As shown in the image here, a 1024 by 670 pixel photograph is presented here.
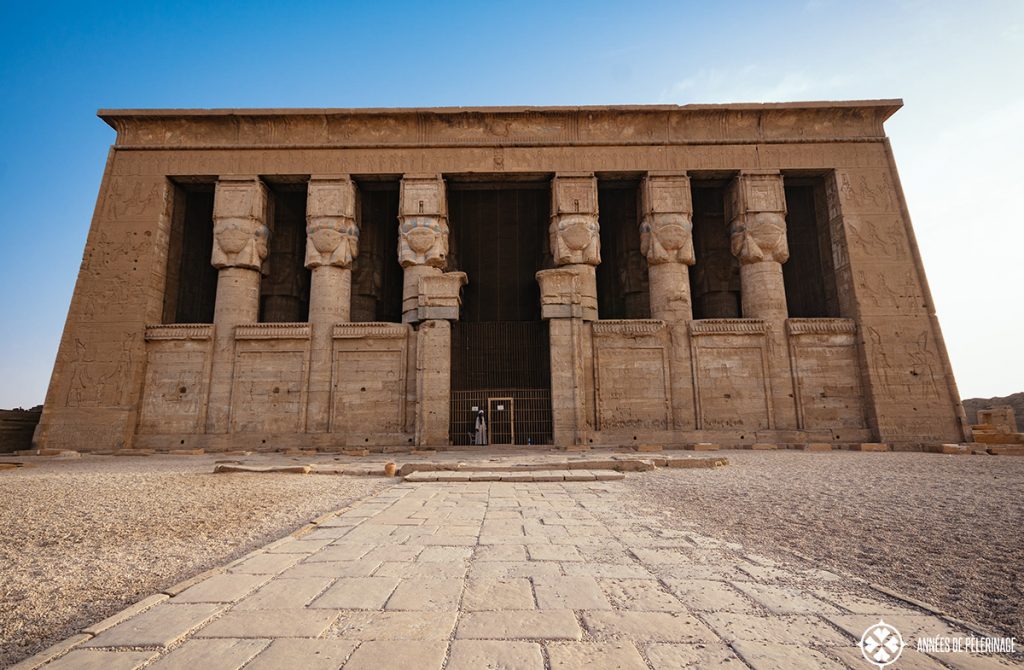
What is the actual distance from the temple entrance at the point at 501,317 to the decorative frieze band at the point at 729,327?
455 cm

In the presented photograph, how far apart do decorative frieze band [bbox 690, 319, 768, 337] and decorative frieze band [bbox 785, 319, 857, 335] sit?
35.2 inches

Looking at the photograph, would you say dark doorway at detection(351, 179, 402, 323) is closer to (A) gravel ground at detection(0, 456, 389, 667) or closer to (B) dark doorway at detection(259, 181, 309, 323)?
(B) dark doorway at detection(259, 181, 309, 323)

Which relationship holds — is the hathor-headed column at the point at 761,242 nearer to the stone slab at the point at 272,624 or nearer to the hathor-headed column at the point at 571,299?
the hathor-headed column at the point at 571,299

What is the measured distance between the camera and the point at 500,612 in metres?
2.02

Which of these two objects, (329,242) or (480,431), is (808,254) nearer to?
(480,431)

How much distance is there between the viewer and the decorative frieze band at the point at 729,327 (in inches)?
558

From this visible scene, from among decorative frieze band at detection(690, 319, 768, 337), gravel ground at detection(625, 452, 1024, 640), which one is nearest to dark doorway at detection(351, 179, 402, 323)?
decorative frieze band at detection(690, 319, 768, 337)

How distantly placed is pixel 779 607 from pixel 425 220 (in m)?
14.1

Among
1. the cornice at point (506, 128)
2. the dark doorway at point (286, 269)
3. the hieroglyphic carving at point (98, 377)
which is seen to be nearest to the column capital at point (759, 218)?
the cornice at point (506, 128)

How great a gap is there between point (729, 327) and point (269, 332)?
13553mm

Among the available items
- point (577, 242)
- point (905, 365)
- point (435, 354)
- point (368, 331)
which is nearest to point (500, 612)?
point (435, 354)

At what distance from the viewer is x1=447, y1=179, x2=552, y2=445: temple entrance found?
47.9 feet

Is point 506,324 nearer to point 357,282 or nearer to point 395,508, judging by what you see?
point 357,282

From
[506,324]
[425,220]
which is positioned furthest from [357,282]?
[506,324]
